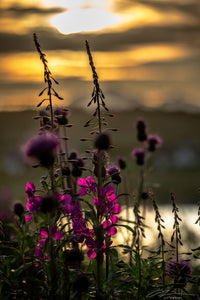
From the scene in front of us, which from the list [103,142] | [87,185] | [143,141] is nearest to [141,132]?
[143,141]

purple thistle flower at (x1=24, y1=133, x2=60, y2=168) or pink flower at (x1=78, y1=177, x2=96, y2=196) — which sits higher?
pink flower at (x1=78, y1=177, x2=96, y2=196)

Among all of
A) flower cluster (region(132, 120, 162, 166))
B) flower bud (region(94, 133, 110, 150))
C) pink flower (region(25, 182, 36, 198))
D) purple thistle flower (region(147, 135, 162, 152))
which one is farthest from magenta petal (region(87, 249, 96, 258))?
purple thistle flower (region(147, 135, 162, 152))

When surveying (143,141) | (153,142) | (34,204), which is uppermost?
(153,142)

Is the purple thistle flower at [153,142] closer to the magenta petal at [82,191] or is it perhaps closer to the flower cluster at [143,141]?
the flower cluster at [143,141]

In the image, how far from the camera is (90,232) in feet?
4.04

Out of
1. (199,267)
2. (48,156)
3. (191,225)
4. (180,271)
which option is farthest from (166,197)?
(48,156)

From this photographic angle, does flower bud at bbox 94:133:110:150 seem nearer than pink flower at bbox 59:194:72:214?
Yes

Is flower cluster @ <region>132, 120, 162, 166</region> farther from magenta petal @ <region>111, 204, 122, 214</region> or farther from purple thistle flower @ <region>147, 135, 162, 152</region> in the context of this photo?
magenta petal @ <region>111, 204, 122, 214</region>

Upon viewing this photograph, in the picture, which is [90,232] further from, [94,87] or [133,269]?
[94,87]

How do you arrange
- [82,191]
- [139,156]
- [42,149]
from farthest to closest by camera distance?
[139,156], [82,191], [42,149]

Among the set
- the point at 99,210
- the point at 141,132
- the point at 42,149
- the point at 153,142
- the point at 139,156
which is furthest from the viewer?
the point at 153,142

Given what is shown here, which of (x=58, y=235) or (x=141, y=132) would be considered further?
(x=141, y=132)

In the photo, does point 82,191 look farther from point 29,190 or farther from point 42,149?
point 42,149

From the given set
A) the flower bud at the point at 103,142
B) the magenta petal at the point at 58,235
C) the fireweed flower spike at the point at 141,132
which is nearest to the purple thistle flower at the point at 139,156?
the fireweed flower spike at the point at 141,132
